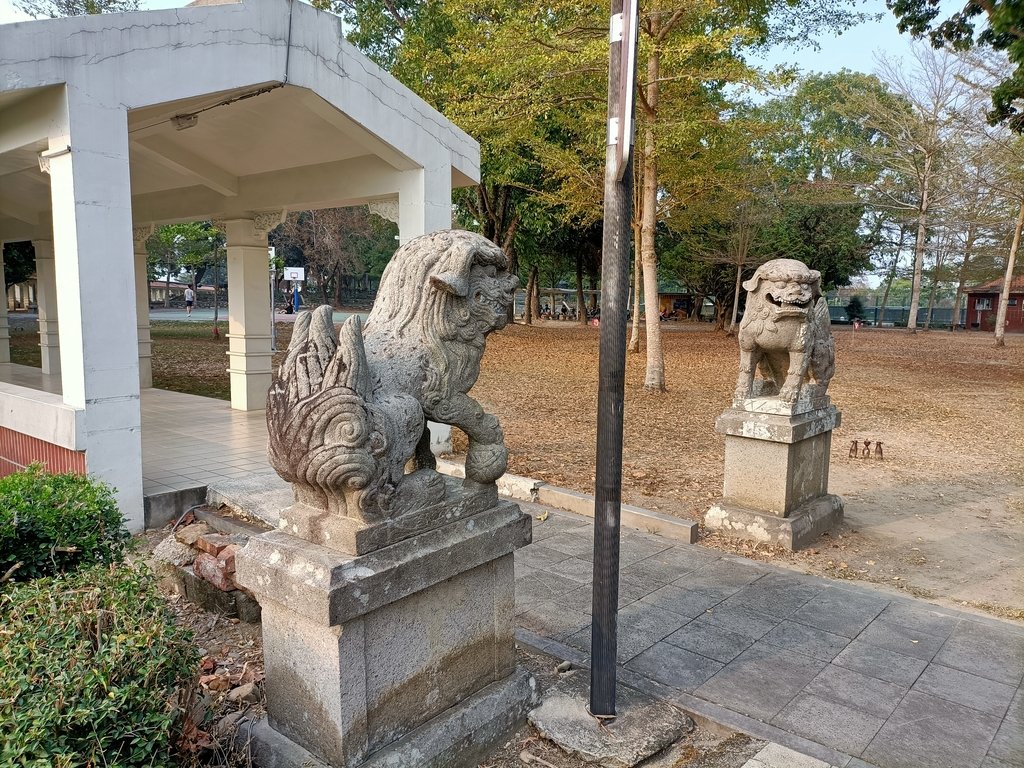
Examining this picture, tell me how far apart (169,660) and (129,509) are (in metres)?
3.80

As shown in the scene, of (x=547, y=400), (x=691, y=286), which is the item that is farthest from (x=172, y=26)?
(x=691, y=286)

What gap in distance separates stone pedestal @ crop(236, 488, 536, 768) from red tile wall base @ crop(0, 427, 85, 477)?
3529 millimetres

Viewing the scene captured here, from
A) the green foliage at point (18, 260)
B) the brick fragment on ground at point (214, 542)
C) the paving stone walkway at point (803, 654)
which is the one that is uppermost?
the green foliage at point (18, 260)

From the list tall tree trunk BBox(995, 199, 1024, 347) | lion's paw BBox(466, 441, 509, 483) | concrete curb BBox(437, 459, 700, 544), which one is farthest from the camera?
→ tall tree trunk BBox(995, 199, 1024, 347)

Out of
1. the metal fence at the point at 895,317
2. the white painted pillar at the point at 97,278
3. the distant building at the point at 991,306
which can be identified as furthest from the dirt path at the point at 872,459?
the metal fence at the point at 895,317

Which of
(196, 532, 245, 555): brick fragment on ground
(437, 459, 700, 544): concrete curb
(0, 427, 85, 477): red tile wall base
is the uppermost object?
(0, 427, 85, 477): red tile wall base

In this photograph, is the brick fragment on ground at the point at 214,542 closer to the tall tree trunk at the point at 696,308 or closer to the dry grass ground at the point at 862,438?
the dry grass ground at the point at 862,438

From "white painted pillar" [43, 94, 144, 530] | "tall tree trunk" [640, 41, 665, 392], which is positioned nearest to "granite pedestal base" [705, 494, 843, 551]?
"white painted pillar" [43, 94, 144, 530]

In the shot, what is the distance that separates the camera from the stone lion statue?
257 centimetres

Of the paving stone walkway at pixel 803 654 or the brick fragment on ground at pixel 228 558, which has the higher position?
the brick fragment on ground at pixel 228 558

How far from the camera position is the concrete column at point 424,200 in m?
7.53

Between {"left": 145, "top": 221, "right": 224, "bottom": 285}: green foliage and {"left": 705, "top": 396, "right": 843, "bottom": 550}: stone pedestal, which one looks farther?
{"left": 145, "top": 221, "right": 224, "bottom": 285}: green foliage

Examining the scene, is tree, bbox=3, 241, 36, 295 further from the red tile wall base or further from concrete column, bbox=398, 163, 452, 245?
concrete column, bbox=398, 163, 452, 245

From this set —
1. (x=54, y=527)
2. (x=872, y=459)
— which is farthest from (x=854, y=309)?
(x=54, y=527)
